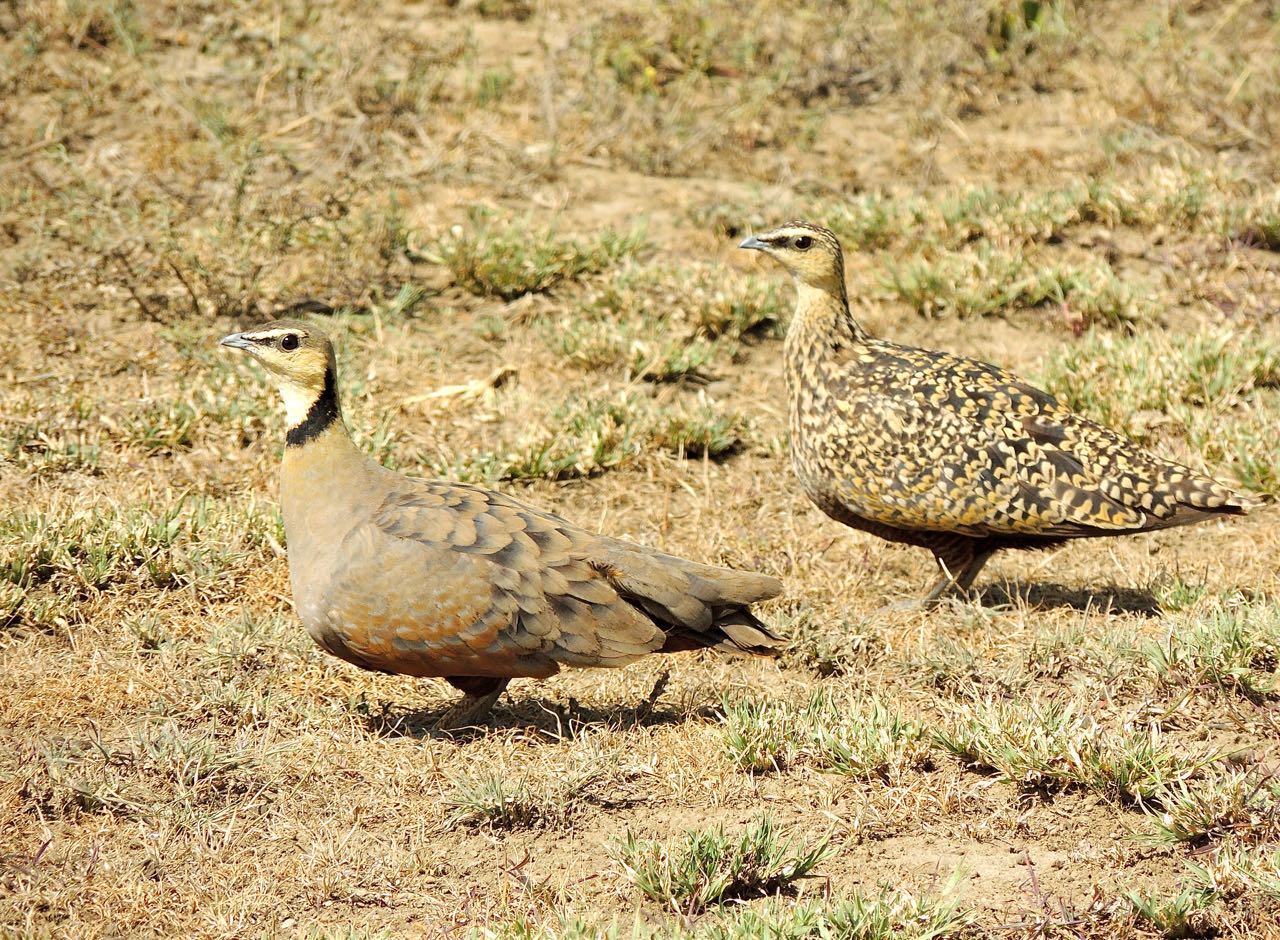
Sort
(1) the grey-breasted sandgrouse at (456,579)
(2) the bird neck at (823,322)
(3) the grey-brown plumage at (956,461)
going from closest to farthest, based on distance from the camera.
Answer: (1) the grey-breasted sandgrouse at (456,579) → (3) the grey-brown plumage at (956,461) → (2) the bird neck at (823,322)

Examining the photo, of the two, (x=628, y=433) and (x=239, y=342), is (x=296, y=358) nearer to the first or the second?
(x=239, y=342)

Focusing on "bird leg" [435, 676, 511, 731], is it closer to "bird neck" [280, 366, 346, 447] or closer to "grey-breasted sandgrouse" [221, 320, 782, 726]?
"grey-breasted sandgrouse" [221, 320, 782, 726]

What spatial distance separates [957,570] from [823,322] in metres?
1.36

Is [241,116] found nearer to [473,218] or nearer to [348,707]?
[473,218]

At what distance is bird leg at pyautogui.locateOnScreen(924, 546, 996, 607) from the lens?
22.2 feet

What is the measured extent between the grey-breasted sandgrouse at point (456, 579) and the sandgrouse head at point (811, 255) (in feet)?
6.61

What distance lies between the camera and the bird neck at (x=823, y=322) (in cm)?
706

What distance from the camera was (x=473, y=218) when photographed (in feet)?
31.3

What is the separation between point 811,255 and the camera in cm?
711

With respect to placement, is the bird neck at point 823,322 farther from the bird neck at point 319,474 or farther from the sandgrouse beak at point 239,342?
the sandgrouse beak at point 239,342

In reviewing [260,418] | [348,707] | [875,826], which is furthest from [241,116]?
[875,826]

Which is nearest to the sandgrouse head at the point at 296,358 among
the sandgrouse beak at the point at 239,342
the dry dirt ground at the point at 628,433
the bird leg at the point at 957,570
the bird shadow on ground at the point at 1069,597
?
the sandgrouse beak at the point at 239,342

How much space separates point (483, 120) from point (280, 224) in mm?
2514

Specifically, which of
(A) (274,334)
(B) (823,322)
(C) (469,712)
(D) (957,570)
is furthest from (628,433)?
(C) (469,712)
